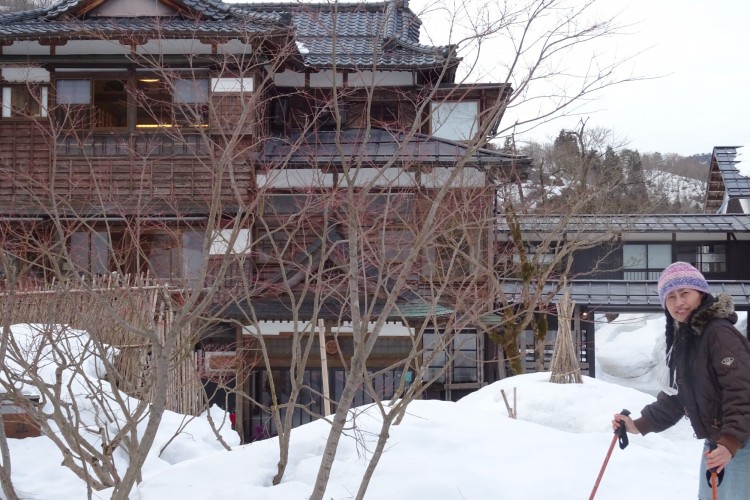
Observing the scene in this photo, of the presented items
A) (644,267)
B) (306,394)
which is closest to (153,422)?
(306,394)

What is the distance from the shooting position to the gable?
12781mm

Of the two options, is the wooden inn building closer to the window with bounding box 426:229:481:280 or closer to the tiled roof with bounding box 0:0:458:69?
the tiled roof with bounding box 0:0:458:69

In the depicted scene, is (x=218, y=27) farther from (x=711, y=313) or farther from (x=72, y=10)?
(x=711, y=313)

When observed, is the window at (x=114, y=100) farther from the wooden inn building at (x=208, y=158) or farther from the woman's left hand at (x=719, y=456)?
the woman's left hand at (x=719, y=456)

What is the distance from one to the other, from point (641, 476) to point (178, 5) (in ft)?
36.5

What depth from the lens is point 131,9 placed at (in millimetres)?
12836

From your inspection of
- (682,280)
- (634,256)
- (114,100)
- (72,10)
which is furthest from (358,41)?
(682,280)

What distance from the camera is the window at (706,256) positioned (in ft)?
65.1

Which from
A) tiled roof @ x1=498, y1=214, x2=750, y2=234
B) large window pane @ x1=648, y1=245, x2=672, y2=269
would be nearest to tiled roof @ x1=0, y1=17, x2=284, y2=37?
tiled roof @ x1=498, y1=214, x2=750, y2=234

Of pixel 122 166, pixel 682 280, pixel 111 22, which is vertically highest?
pixel 111 22

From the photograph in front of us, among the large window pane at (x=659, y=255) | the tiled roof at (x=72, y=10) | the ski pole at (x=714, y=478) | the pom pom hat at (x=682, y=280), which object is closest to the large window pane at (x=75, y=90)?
the tiled roof at (x=72, y=10)

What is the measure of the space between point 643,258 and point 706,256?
5.99 feet

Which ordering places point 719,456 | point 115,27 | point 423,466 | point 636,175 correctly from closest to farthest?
point 719,456 → point 423,466 → point 115,27 → point 636,175

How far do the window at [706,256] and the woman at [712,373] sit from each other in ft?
58.9
